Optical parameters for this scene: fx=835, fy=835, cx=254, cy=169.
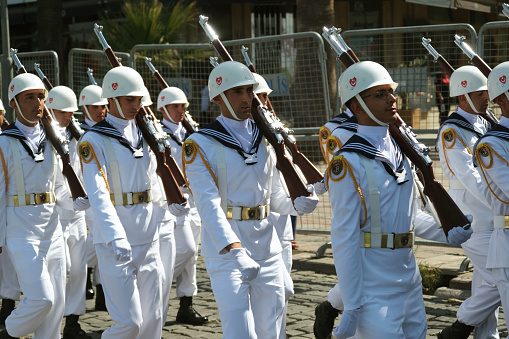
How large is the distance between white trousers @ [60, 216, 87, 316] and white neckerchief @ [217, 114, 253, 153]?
111 inches

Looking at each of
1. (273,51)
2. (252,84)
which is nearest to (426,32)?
(273,51)

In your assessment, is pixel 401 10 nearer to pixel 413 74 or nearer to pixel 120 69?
pixel 413 74

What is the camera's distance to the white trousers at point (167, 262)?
6.86 metres

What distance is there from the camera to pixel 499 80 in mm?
5746

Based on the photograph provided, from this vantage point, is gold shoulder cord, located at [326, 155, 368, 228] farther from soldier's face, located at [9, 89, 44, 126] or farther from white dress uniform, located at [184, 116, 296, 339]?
soldier's face, located at [9, 89, 44, 126]

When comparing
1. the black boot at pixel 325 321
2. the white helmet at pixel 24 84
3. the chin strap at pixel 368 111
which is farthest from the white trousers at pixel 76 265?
the chin strap at pixel 368 111

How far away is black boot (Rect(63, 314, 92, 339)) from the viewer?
25.0 feet

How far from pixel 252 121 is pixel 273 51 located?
17.8ft

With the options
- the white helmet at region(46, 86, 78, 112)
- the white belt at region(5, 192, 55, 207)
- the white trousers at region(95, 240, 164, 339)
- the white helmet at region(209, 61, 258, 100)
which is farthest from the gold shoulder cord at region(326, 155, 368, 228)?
the white helmet at region(46, 86, 78, 112)

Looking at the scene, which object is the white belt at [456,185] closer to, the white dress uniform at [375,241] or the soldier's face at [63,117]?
the white dress uniform at [375,241]

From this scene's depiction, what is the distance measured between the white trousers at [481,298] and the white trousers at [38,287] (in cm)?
320

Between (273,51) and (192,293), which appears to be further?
(273,51)

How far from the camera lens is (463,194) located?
23.1 feet

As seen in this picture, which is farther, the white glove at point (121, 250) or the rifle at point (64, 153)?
the rifle at point (64, 153)
